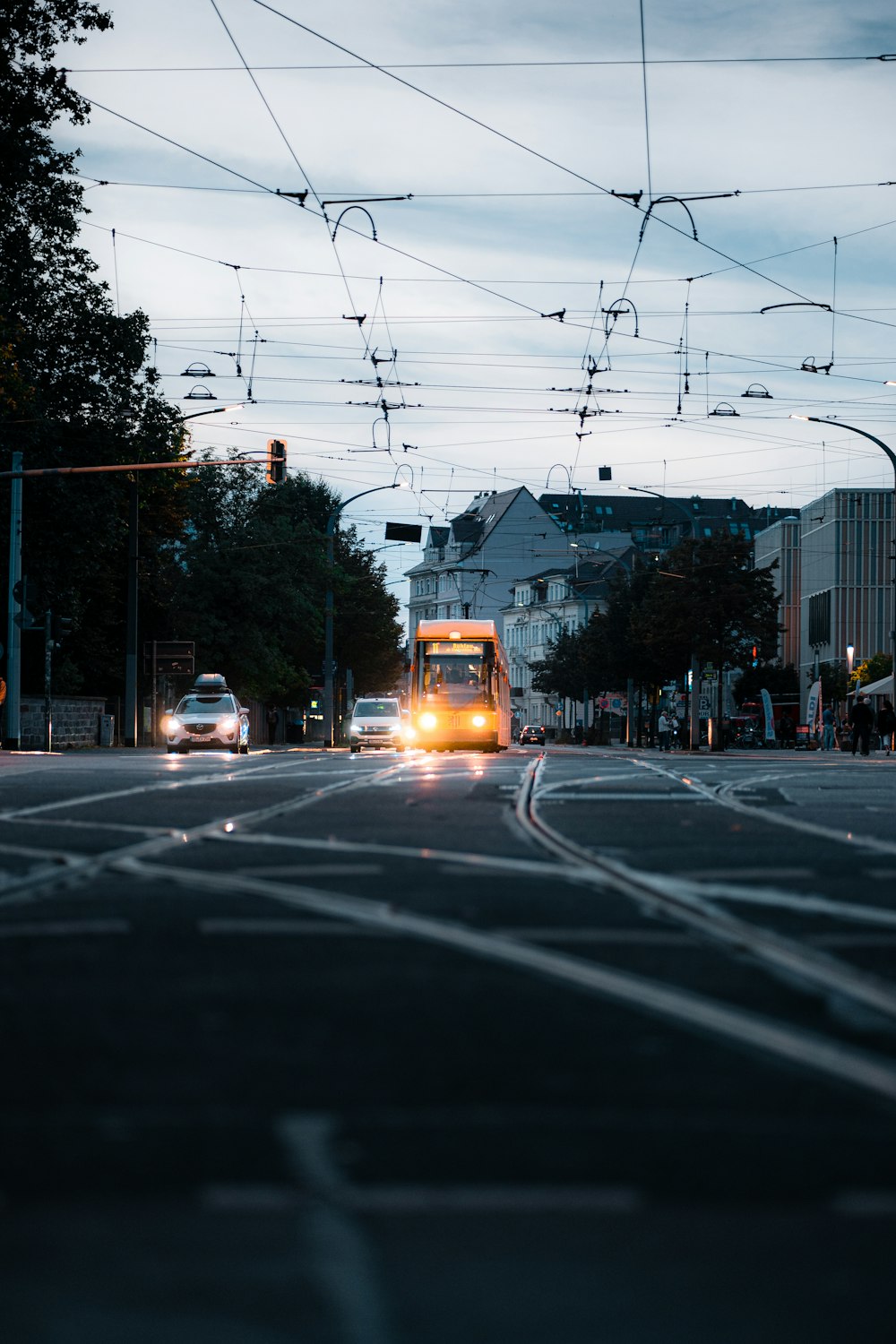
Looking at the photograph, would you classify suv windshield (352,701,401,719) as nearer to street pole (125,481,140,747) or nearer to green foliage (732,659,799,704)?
street pole (125,481,140,747)

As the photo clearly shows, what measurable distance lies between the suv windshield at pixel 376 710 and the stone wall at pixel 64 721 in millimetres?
9154

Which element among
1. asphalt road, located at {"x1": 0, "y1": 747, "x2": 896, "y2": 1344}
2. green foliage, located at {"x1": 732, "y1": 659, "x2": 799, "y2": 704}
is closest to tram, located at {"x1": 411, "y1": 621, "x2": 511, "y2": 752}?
asphalt road, located at {"x1": 0, "y1": 747, "x2": 896, "y2": 1344}

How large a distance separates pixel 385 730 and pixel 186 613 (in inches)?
422

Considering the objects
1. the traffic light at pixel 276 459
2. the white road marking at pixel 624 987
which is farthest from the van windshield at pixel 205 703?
the white road marking at pixel 624 987

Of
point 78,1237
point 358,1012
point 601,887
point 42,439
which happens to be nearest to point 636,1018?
point 358,1012

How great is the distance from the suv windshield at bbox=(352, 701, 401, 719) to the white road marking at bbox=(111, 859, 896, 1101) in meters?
55.6

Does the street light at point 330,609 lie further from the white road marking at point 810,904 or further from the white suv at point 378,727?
the white road marking at point 810,904

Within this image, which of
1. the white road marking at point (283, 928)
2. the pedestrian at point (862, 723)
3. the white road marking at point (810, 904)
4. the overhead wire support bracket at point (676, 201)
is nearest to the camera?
the white road marking at point (283, 928)

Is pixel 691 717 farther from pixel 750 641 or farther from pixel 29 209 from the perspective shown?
pixel 29 209

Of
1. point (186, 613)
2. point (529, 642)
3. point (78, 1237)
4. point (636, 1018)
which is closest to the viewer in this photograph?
point (78, 1237)

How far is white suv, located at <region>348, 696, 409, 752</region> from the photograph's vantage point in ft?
213

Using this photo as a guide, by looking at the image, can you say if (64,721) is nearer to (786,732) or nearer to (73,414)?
(73,414)

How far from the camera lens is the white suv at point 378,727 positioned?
64.9m

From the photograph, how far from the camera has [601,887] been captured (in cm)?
1008
